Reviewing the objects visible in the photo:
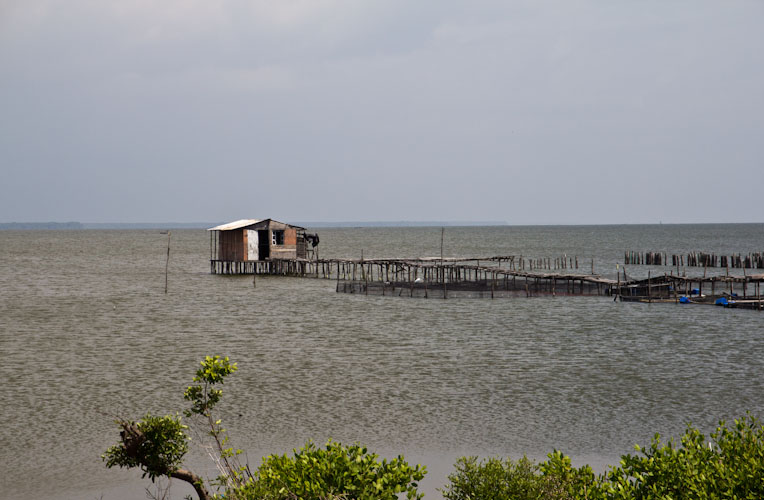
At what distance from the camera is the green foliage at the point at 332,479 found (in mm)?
8094

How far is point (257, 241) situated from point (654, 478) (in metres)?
54.5

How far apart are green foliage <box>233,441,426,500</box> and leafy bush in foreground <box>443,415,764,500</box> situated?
152cm

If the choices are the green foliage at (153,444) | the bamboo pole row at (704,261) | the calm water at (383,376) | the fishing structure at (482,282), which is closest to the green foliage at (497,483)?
the calm water at (383,376)

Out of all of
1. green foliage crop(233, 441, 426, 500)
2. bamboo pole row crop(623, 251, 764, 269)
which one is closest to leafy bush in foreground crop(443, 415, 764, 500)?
green foliage crop(233, 441, 426, 500)

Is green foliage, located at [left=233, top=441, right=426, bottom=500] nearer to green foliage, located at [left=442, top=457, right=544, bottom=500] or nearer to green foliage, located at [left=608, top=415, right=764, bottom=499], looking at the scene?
green foliage, located at [left=442, top=457, right=544, bottom=500]

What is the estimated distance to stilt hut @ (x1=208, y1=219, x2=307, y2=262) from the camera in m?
60.3

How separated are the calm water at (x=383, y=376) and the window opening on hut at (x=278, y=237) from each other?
18.8 m

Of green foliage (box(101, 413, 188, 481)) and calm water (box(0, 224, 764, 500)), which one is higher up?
green foliage (box(101, 413, 188, 481))

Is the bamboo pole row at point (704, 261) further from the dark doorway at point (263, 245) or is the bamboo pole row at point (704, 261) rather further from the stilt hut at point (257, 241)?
the dark doorway at point (263, 245)

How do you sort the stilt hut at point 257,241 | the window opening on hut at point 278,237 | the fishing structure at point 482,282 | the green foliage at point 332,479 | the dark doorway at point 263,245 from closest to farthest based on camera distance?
the green foliage at point 332,479
the fishing structure at point 482,282
the stilt hut at point 257,241
the dark doorway at point 263,245
the window opening on hut at point 278,237

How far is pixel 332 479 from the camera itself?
27.2ft

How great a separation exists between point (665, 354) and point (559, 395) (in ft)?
28.2

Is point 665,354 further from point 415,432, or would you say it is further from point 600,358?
point 415,432

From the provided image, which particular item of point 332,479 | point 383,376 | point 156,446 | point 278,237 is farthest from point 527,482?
point 278,237
